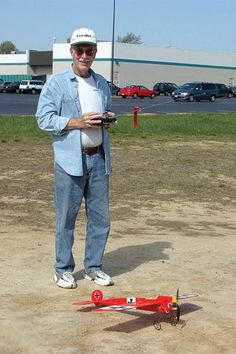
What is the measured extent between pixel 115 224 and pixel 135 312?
3307 millimetres

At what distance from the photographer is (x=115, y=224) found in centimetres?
809

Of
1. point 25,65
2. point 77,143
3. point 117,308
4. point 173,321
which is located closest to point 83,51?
point 77,143

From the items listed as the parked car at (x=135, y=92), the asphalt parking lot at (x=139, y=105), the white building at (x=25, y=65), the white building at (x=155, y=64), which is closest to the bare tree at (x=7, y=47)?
the white building at (x=25, y=65)

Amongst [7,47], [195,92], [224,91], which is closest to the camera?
[195,92]

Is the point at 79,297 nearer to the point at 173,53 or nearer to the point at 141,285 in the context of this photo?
the point at 141,285

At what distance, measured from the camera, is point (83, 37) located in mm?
5109

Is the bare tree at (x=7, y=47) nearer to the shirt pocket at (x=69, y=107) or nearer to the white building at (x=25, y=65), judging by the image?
the white building at (x=25, y=65)

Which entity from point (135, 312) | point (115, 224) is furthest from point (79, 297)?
point (115, 224)

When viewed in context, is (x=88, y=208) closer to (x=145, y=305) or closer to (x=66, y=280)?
(x=66, y=280)

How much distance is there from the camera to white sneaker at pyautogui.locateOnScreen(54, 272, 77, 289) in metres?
5.34

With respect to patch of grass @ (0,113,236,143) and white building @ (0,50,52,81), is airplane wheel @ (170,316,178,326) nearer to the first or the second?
patch of grass @ (0,113,236,143)

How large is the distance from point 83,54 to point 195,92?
156 ft

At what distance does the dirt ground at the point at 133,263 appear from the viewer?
4289 mm

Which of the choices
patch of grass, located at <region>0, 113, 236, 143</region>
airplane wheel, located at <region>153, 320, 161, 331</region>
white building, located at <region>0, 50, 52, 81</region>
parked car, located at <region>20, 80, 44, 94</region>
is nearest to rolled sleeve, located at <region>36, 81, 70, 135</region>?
airplane wheel, located at <region>153, 320, 161, 331</region>
